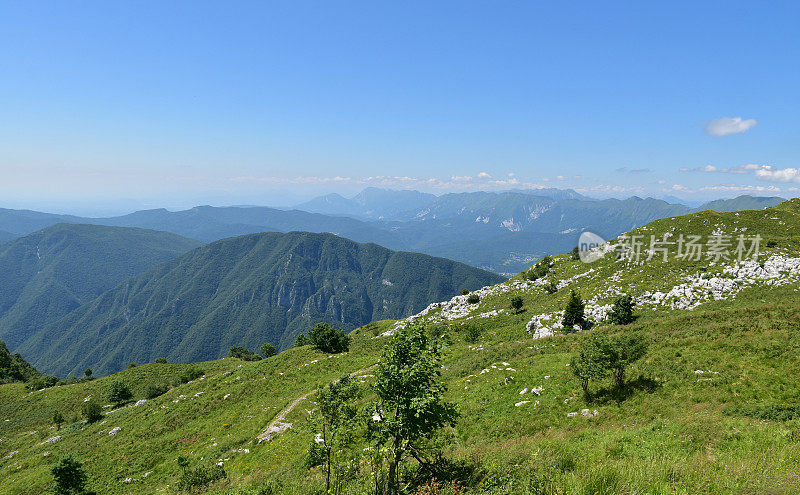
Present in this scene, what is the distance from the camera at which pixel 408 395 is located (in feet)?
29.9

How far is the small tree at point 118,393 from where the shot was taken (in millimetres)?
43906

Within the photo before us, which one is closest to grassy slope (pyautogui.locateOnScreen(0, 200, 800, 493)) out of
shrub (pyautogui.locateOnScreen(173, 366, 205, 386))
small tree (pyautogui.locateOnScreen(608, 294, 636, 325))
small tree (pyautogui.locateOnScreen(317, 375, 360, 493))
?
small tree (pyautogui.locateOnScreen(317, 375, 360, 493))

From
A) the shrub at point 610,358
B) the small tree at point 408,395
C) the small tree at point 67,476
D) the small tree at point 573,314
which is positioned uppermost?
the small tree at point 408,395

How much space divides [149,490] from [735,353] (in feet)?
135

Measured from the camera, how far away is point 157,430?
104ft

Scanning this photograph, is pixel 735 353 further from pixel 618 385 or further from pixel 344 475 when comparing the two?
pixel 344 475

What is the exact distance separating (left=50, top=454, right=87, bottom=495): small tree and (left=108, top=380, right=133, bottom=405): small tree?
1034 inches

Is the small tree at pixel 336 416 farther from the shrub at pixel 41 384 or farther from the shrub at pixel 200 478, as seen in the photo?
the shrub at pixel 41 384

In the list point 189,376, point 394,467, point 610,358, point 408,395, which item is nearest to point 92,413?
point 189,376

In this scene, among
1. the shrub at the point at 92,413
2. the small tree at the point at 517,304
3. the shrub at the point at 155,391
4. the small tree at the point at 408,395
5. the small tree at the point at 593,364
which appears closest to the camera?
the small tree at the point at 408,395

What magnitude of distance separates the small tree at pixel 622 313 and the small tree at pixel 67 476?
177 ft

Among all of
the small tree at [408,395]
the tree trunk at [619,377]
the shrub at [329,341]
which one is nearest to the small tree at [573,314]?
the tree trunk at [619,377]

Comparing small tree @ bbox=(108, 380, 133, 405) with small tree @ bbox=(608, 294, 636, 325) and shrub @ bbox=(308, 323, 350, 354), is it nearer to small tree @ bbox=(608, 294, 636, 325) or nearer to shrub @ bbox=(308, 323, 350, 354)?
shrub @ bbox=(308, 323, 350, 354)

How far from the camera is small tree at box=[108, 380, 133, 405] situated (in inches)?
1729
